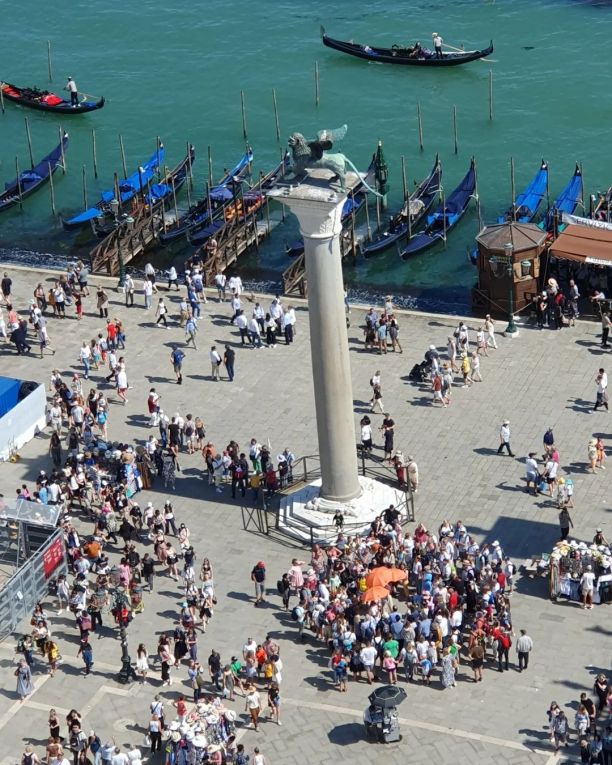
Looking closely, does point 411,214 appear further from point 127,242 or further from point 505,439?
point 505,439

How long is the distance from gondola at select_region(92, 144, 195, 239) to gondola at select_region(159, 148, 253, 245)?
1.40 metres

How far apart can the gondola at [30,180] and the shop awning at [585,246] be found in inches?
1159

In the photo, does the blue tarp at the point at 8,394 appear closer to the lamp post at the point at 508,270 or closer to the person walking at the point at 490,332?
the person walking at the point at 490,332

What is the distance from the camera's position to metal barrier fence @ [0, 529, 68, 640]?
53562 millimetres

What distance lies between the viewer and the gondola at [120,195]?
85438 mm

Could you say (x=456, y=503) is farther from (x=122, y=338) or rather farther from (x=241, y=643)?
(x=122, y=338)

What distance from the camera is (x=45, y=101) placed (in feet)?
334

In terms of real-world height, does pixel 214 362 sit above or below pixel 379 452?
above

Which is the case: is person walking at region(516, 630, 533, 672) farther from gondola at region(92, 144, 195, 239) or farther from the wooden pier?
gondola at region(92, 144, 195, 239)

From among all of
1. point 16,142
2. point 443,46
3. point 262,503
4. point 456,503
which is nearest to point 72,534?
point 262,503

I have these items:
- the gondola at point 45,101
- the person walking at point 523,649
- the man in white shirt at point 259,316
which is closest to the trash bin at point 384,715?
the person walking at point 523,649

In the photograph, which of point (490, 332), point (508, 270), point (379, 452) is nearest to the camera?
point (379, 452)

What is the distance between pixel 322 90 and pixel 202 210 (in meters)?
21.1

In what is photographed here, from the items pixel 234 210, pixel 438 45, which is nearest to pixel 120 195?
pixel 234 210
